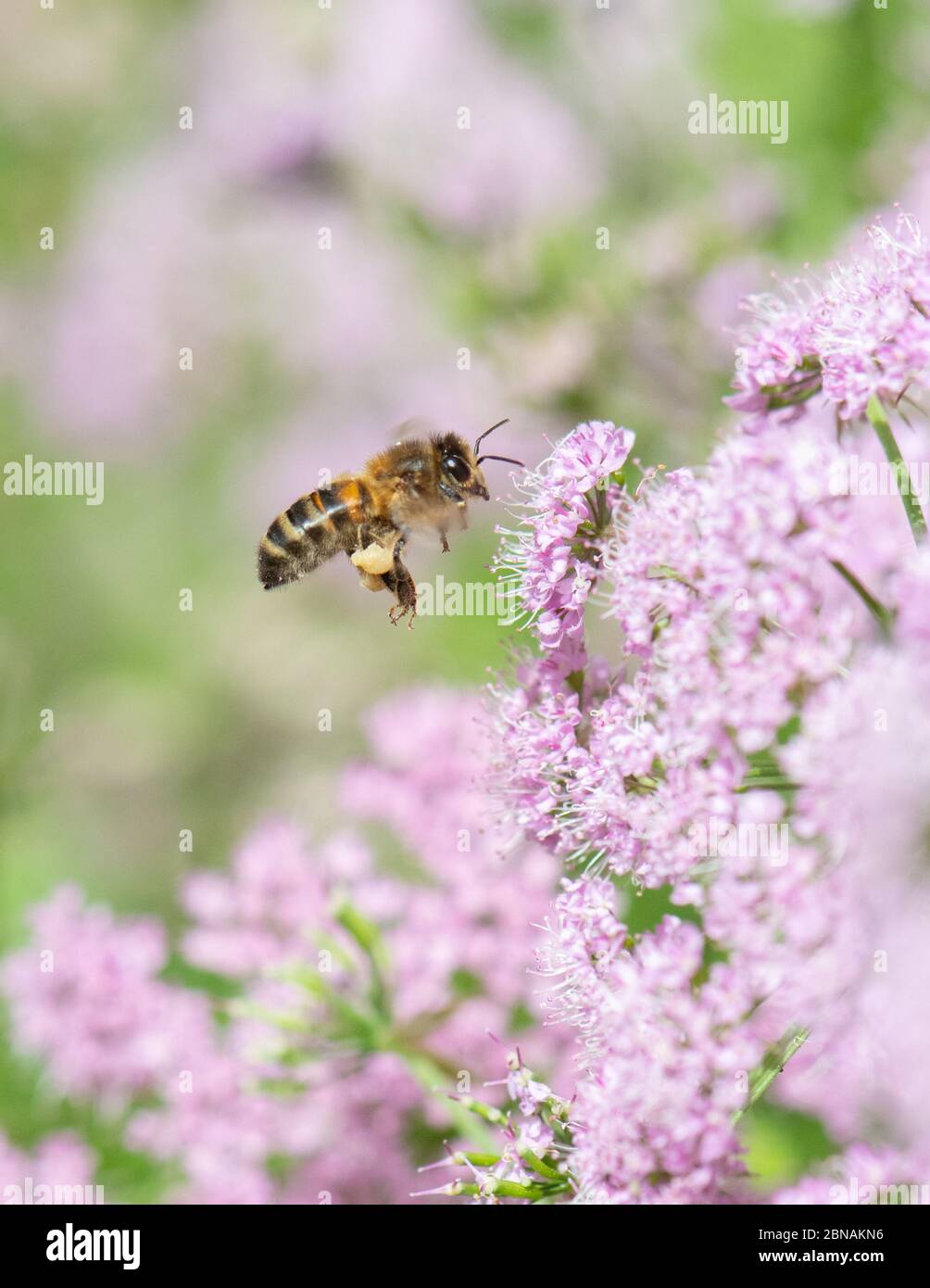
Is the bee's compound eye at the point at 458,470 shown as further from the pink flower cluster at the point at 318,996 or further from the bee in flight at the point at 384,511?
the pink flower cluster at the point at 318,996

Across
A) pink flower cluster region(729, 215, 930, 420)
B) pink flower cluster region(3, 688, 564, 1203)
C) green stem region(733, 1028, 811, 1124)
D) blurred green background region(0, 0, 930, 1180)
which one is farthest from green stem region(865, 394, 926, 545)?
blurred green background region(0, 0, 930, 1180)

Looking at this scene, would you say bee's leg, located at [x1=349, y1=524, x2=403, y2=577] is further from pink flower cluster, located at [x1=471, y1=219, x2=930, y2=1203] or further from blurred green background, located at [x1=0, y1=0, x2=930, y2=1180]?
blurred green background, located at [x1=0, y1=0, x2=930, y2=1180]

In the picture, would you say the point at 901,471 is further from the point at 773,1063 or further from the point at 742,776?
the point at 773,1063

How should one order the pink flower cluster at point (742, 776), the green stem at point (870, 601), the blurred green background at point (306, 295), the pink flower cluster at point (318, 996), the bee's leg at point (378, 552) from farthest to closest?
the blurred green background at point (306, 295) < the pink flower cluster at point (318, 996) < the bee's leg at point (378, 552) < the green stem at point (870, 601) < the pink flower cluster at point (742, 776)

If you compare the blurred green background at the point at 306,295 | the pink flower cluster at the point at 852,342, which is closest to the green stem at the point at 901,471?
the pink flower cluster at the point at 852,342

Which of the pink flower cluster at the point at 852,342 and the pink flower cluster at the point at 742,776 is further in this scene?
the pink flower cluster at the point at 852,342

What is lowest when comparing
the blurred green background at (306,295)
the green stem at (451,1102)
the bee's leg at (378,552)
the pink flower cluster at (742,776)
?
the green stem at (451,1102)

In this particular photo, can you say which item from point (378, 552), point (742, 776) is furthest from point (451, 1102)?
point (378, 552)
